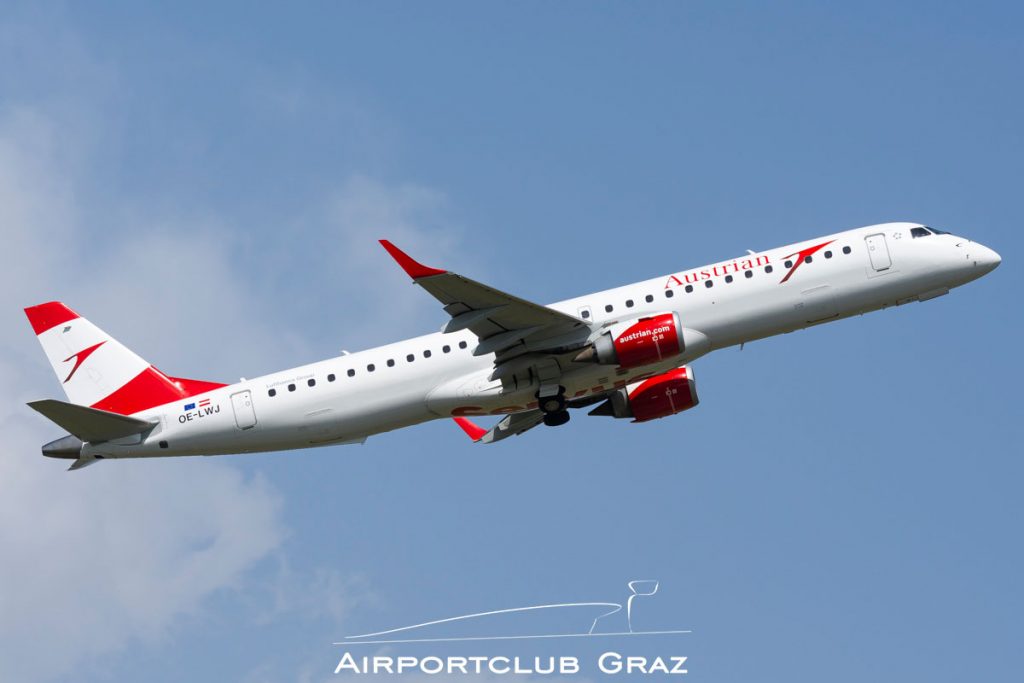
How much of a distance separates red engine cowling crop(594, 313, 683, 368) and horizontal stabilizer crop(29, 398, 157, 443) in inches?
648

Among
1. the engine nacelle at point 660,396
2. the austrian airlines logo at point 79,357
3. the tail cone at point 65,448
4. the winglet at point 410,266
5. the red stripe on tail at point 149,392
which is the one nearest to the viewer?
the winglet at point 410,266

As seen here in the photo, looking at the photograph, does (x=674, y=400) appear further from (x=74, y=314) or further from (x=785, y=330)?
(x=74, y=314)

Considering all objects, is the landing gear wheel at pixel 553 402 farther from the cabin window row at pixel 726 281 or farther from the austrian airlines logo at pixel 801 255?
the austrian airlines logo at pixel 801 255

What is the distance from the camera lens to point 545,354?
151 ft

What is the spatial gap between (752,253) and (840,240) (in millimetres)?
3059

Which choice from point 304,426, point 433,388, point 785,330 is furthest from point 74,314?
point 785,330

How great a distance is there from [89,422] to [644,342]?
19.2m

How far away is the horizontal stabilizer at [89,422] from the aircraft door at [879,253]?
1011 inches

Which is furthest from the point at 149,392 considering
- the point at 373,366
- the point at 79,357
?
the point at 373,366

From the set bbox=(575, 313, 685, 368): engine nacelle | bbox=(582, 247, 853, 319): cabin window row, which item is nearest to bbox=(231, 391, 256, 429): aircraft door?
bbox=(582, 247, 853, 319): cabin window row

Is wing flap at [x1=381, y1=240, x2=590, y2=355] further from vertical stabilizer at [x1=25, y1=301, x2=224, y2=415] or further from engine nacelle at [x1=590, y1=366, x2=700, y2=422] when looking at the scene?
vertical stabilizer at [x1=25, y1=301, x2=224, y2=415]

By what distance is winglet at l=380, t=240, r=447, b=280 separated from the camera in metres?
40.1

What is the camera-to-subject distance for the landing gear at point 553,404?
46.8 meters

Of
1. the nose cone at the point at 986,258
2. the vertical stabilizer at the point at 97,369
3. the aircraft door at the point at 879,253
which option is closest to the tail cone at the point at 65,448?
the vertical stabilizer at the point at 97,369
